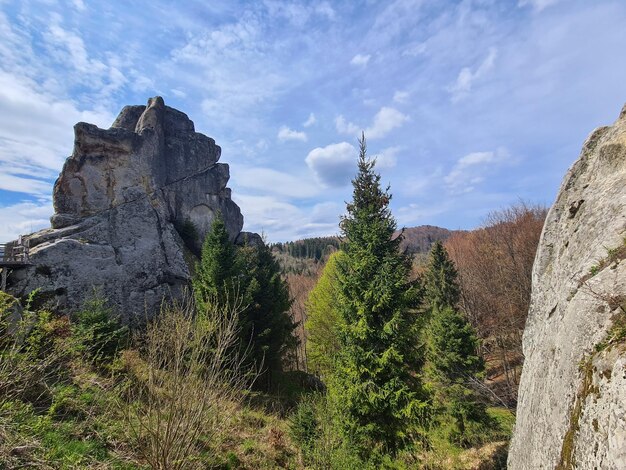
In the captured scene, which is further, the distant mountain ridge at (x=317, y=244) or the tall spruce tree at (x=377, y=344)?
the distant mountain ridge at (x=317, y=244)

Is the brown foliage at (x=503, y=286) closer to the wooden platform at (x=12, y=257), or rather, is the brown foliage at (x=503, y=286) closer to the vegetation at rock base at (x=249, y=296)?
the vegetation at rock base at (x=249, y=296)

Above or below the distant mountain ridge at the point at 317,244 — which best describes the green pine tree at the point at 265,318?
below

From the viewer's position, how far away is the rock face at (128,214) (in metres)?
19.6

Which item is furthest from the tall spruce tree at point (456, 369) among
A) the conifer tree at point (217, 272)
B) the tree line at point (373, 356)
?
the conifer tree at point (217, 272)

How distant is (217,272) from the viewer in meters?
16.1

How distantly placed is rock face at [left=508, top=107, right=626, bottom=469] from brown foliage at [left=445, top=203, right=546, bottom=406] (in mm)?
19074

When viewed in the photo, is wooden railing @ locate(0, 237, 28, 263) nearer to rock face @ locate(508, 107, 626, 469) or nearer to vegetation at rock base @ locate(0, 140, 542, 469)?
vegetation at rock base @ locate(0, 140, 542, 469)

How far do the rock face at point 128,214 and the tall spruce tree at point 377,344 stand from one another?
12.9m

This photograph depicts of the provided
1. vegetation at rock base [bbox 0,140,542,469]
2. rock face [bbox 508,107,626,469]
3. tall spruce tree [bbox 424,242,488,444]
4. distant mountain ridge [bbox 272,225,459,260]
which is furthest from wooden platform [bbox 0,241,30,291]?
distant mountain ridge [bbox 272,225,459,260]

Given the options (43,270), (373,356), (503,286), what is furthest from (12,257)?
(503,286)

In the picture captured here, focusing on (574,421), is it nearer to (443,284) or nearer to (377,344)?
(377,344)

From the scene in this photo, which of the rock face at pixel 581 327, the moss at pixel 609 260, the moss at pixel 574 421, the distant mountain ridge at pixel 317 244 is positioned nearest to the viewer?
the rock face at pixel 581 327

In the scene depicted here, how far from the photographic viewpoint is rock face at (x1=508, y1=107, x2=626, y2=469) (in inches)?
103

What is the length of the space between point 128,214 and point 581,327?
1073 inches
